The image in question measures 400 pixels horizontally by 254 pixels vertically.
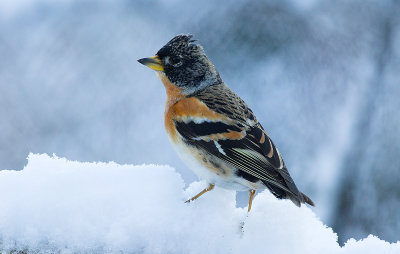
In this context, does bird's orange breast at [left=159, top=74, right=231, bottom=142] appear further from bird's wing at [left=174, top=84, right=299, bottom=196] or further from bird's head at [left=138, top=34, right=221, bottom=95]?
bird's head at [left=138, top=34, right=221, bottom=95]

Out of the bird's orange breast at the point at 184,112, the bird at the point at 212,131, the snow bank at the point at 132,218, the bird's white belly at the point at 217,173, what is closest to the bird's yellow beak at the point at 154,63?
the bird at the point at 212,131

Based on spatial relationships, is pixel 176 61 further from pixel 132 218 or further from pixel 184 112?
pixel 132 218

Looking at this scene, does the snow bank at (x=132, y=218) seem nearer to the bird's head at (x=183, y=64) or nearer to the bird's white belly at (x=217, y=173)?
the bird's white belly at (x=217, y=173)

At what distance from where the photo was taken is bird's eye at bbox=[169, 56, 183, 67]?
256cm

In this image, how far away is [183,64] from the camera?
2.58 meters

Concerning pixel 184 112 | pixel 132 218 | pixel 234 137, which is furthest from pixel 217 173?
pixel 132 218

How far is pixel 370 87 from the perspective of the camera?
325 cm

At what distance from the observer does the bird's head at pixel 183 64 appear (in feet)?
8.38

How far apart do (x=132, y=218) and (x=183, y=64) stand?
1.17 meters

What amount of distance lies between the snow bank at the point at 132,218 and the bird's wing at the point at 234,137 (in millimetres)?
131

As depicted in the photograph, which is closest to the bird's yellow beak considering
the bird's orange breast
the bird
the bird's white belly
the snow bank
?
the bird

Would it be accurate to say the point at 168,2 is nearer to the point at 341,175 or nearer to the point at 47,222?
the point at 341,175

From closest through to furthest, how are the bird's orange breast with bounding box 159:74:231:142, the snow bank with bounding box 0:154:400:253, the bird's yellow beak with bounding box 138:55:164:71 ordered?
the snow bank with bounding box 0:154:400:253, the bird's orange breast with bounding box 159:74:231:142, the bird's yellow beak with bounding box 138:55:164:71

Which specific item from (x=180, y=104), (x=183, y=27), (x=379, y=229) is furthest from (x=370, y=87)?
(x=180, y=104)
